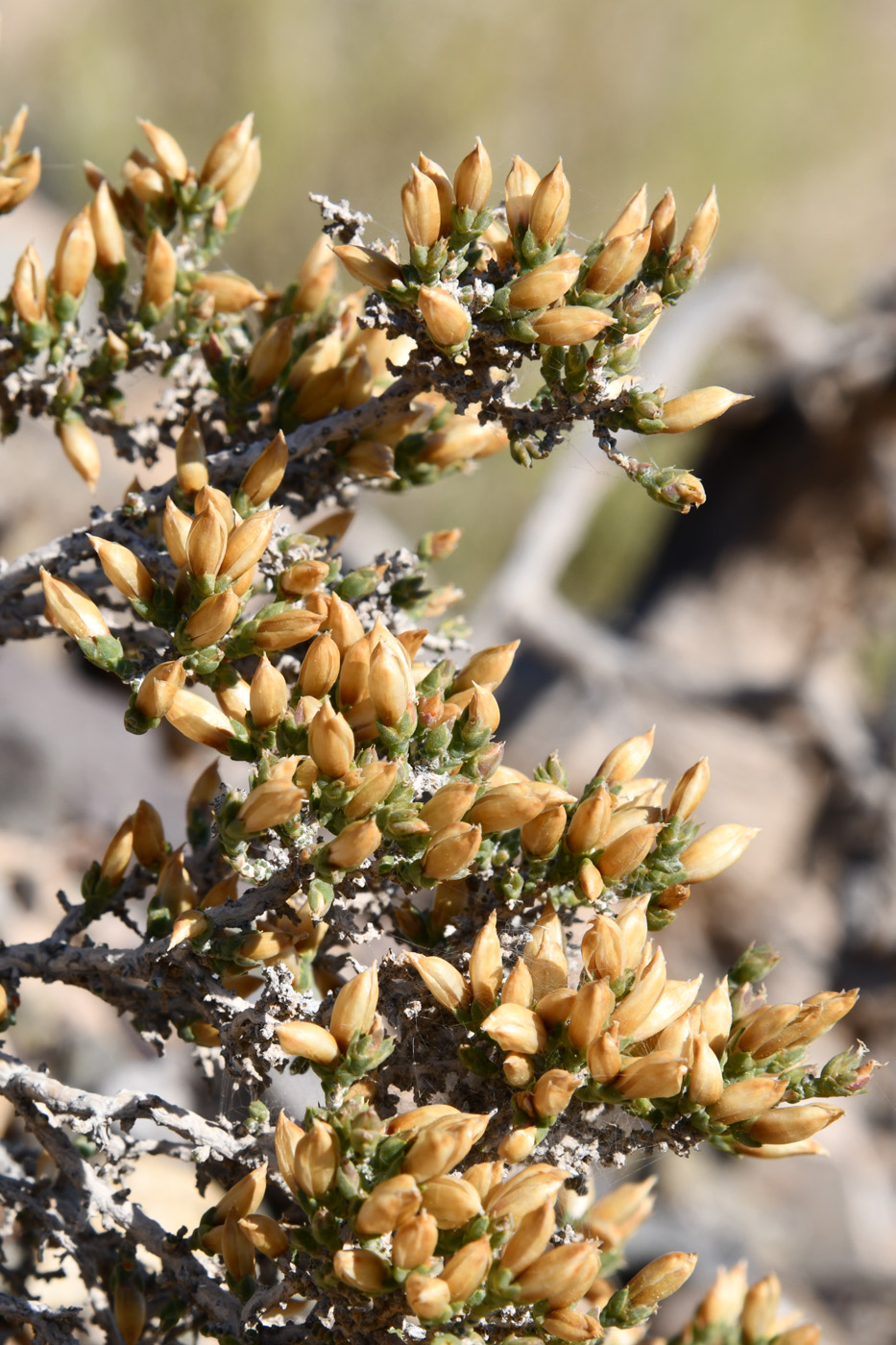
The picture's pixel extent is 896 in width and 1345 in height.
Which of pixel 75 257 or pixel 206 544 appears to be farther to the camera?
pixel 75 257

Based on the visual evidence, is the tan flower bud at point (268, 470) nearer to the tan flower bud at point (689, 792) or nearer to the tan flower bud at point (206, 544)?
the tan flower bud at point (206, 544)

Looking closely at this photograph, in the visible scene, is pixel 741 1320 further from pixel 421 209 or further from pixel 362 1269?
pixel 421 209

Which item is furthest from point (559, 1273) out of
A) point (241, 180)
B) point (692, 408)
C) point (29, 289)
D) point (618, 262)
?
point (241, 180)

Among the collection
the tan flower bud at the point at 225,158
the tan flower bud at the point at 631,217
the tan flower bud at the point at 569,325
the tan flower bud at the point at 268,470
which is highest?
the tan flower bud at the point at 225,158

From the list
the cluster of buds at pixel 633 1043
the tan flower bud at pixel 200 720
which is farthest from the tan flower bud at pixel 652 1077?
the tan flower bud at pixel 200 720

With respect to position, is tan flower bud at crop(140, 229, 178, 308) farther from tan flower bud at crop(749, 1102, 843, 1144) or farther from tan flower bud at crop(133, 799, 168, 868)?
tan flower bud at crop(749, 1102, 843, 1144)

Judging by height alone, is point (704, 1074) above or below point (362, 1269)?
above

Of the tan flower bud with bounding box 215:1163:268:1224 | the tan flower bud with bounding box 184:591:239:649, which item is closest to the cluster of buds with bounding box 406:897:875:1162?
the tan flower bud with bounding box 215:1163:268:1224

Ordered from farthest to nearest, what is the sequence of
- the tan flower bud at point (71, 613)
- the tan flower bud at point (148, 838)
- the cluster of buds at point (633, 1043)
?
1. the tan flower bud at point (148, 838)
2. the tan flower bud at point (71, 613)
3. the cluster of buds at point (633, 1043)
